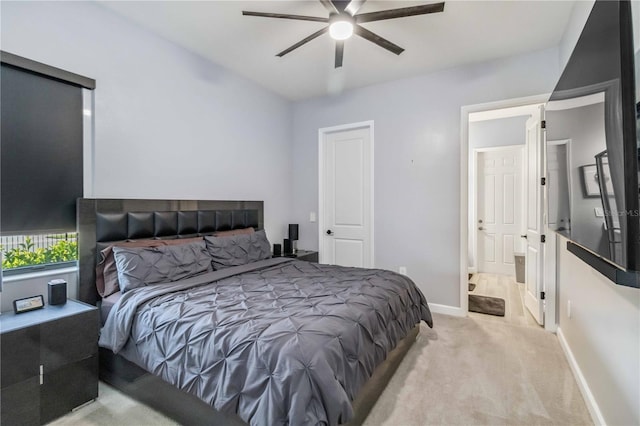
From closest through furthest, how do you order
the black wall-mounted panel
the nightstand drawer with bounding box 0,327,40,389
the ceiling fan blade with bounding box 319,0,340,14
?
the black wall-mounted panel, the nightstand drawer with bounding box 0,327,40,389, the ceiling fan blade with bounding box 319,0,340,14

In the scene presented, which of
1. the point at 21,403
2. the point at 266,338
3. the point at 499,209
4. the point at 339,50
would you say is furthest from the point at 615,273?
the point at 499,209

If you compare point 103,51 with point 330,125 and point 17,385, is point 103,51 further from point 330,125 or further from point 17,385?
point 330,125

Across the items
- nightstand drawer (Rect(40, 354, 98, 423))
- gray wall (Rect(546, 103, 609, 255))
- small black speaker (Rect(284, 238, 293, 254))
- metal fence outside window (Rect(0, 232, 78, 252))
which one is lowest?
nightstand drawer (Rect(40, 354, 98, 423))

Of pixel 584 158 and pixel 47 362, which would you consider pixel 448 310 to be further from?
pixel 47 362

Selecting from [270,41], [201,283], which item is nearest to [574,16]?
[270,41]

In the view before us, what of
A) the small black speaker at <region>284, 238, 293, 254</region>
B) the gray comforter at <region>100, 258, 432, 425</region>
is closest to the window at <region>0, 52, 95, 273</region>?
the gray comforter at <region>100, 258, 432, 425</region>

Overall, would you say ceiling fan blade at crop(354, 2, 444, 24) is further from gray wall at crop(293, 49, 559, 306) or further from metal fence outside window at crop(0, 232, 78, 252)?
metal fence outside window at crop(0, 232, 78, 252)

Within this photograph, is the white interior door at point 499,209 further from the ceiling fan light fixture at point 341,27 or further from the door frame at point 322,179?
the ceiling fan light fixture at point 341,27

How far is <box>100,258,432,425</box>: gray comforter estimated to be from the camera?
133 cm

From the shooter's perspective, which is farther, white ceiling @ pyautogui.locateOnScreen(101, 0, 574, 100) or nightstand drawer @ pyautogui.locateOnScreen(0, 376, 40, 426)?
white ceiling @ pyautogui.locateOnScreen(101, 0, 574, 100)

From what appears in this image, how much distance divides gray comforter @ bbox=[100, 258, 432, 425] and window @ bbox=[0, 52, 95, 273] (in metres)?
0.80

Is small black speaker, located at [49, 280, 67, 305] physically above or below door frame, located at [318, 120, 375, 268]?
below

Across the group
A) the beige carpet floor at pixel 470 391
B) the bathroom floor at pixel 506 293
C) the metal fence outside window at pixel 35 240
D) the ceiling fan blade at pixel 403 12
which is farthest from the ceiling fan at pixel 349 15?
the bathroom floor at pixel 506 293

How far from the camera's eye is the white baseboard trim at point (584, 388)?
1.80 metres
